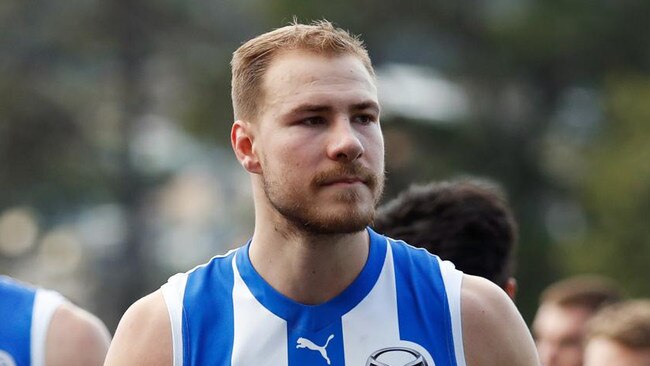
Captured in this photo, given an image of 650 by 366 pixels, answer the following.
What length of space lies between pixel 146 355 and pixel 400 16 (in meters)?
21.8

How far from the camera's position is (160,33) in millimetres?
33844

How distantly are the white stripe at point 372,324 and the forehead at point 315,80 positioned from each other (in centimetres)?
61

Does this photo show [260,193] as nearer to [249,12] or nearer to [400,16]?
[400,16]

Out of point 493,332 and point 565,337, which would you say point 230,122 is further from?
point 493,332

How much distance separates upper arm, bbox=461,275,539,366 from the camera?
5293 mm

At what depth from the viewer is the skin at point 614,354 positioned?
742cm

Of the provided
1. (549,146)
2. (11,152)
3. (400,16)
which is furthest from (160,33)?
(549,146)

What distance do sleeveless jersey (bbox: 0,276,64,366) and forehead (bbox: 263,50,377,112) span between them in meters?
1.54

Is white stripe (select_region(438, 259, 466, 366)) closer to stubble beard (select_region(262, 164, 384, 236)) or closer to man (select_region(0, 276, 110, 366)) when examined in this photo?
stubble beard (select_region(262, 164, 384, 236))

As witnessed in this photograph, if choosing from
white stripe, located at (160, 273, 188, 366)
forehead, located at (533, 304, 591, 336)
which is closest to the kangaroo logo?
white stripe, located at (160, 273, 188, 366)

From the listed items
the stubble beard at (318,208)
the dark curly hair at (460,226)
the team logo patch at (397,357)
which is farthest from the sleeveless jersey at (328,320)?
the dark curly hair at (460,226)

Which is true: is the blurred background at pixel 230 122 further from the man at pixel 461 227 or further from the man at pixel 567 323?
the man at pixel 461 227

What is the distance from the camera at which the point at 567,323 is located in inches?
372

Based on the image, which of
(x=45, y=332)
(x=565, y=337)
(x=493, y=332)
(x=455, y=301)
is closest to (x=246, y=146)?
(x=455, y=301)
